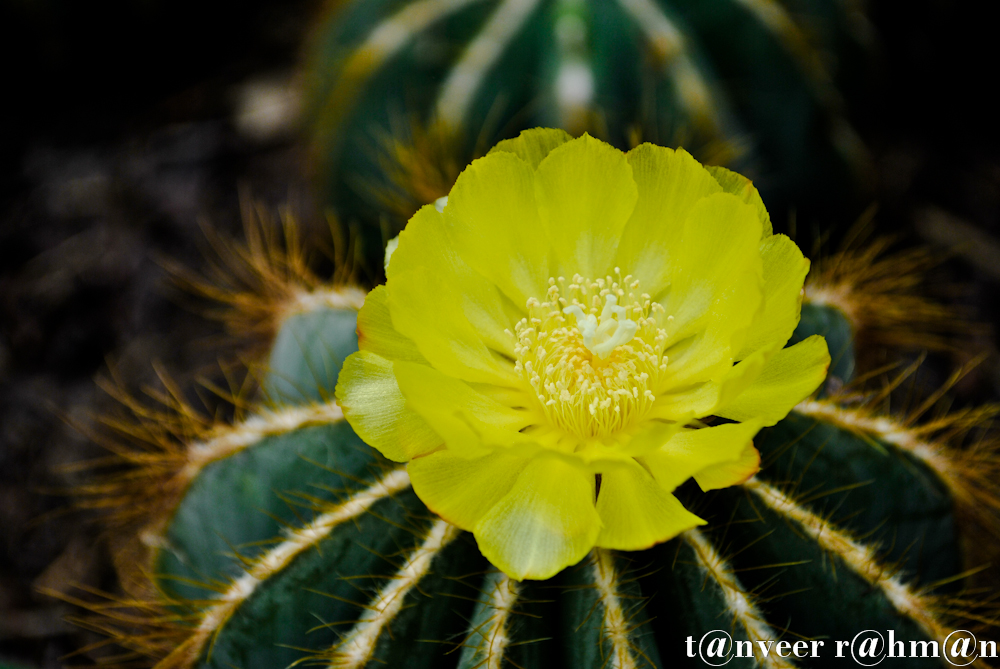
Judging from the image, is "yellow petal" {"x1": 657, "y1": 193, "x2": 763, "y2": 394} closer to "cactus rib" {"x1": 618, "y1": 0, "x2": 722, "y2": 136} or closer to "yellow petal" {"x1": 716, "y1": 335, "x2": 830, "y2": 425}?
"yellow petal" {"x1": 716, "y1": 335, "x2": 830, "y2": 425}

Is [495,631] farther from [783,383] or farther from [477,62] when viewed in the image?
[477,62]

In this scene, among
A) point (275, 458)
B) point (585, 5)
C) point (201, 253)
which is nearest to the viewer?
point (275, 458)

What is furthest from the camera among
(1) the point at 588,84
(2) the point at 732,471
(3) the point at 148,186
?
(3) the point at 148,186

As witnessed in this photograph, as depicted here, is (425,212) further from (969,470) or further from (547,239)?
(969,470)

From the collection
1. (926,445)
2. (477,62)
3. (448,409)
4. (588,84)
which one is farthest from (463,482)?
(477,62)

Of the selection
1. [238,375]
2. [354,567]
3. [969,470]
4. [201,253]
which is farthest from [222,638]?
Answer: [201,253]
